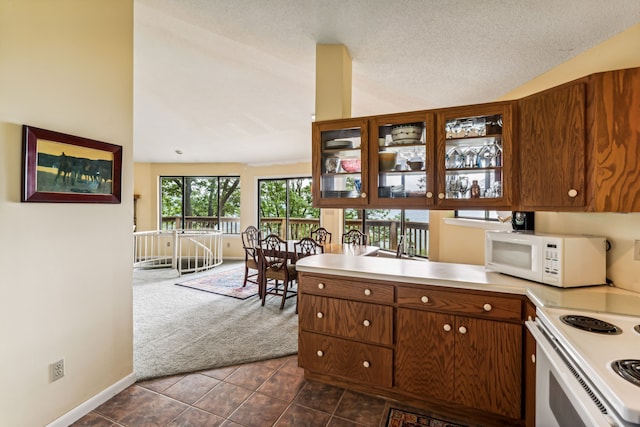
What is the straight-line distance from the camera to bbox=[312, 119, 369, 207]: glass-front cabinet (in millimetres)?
2395

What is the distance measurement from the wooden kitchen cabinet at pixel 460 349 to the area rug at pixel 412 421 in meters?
0.13

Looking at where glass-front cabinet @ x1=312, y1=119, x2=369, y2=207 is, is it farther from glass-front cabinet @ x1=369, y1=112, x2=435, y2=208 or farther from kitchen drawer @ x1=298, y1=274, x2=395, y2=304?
kitchen drawer @ x1=298, y1=274, x2=395, y2=304

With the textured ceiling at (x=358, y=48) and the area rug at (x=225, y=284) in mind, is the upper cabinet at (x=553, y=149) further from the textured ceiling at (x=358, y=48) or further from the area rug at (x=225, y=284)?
the area rug at (x=225, y=284)

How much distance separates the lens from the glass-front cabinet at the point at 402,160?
2.19 metres

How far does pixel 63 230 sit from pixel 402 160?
2389 millimetres

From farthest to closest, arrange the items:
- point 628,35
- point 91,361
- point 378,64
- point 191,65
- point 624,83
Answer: point 191,65 → point 378,64 → point 91,361 → point 628,35 → point 624,83

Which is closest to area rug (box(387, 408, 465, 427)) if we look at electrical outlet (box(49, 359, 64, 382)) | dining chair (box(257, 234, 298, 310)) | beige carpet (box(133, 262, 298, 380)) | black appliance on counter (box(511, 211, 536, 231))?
beige carpet (box(133, 262, 298, 380))

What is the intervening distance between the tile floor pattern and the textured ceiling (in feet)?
8.79

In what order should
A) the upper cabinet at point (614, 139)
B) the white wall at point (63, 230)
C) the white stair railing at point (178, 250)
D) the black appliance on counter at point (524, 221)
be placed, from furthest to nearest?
the white stair railing at point (178, 250) → the black appliance on counter at point (524, 221) → the white wall at point (63, 230) → the upper cabinet at point (614, 139)

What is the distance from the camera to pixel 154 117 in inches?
200

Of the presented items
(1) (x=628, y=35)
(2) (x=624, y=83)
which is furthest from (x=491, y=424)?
(1) (x=628, y=35)

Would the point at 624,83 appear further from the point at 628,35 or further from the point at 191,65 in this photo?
the point at 191,65

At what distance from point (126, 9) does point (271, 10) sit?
111 centimetres

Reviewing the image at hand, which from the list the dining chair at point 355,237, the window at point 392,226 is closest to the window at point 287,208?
the window at point 392,226
